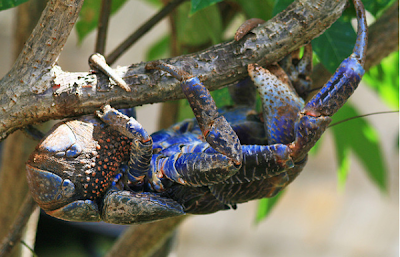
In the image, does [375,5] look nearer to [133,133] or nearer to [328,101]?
[328,101]

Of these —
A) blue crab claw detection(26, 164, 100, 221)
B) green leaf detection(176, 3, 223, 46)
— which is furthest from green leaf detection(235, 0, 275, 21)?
blue crab claw detection(26, 164, 100, 221)

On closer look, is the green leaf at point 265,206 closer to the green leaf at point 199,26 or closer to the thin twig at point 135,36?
the green leaf at point 199,26

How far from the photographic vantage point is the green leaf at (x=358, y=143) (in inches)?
61.2

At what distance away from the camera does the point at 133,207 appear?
88 cm

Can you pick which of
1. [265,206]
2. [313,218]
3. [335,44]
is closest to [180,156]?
[335,44]

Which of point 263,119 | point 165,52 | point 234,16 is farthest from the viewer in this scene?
point 165,52

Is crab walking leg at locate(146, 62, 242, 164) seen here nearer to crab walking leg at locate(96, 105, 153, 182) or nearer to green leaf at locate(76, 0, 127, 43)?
crab walking leg at locate(96, 105, 153, 182)

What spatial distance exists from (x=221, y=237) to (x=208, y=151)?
13.0 ft

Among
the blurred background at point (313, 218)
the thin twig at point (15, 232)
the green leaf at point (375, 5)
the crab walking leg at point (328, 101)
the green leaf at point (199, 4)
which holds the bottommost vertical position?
the blurred background at point (313, 218)

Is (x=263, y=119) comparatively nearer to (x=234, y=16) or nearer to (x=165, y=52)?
(x=234, y=16)

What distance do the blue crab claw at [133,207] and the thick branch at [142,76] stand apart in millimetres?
205

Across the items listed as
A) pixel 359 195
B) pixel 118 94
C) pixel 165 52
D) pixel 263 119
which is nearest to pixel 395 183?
pixel 359 195

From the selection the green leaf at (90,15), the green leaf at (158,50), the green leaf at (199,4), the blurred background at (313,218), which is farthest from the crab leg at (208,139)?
the blurred background at (313,218)

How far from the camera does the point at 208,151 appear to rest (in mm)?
935
